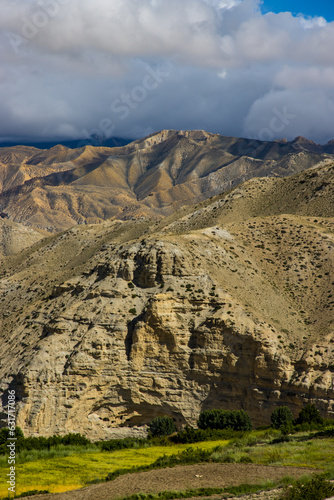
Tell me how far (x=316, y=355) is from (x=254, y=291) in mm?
10370

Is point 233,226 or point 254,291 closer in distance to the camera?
point 254,291

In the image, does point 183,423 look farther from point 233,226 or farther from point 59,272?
point 59,272

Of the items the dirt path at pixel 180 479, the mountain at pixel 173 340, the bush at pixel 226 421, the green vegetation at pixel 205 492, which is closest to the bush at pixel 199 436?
the bush at pixel 226 421

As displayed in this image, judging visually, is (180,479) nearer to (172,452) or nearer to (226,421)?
(172,452)

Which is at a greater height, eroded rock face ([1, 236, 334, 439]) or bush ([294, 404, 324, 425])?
eroded rock face ([1, 236, 334, 439])

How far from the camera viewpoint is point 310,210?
275ft

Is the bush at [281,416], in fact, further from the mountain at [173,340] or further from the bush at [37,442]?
the bush at [37,442]

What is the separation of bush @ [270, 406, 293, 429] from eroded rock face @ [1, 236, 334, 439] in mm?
3411

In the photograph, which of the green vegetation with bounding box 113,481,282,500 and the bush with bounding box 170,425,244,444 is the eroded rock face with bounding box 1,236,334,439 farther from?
the green vegetation with bounding box 113,481,282,500

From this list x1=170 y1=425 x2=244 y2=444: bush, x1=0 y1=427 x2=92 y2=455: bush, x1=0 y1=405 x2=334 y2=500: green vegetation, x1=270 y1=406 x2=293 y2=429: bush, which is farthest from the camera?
x1=270 y1=406 x2=293 y2=429: bush

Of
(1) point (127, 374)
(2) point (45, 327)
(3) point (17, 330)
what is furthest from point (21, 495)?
(3) point (17, 330)

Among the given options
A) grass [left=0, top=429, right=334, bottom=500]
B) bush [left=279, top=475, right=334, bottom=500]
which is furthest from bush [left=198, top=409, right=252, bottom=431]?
bush [left=279, top=475, right=334, bottom=500]

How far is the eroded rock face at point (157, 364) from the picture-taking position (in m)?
51.5

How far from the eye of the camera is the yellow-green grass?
2816 centimetres
